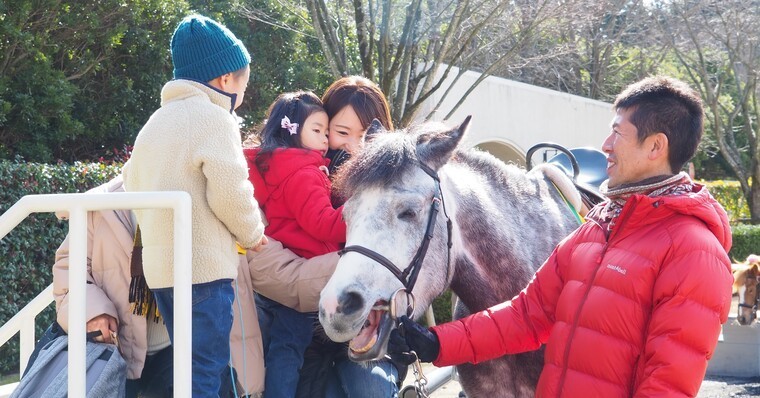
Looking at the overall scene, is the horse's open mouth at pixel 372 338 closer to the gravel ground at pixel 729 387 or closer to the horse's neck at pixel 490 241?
the horse's neck at pixel 490 241

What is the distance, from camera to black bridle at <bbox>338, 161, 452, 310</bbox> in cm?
267

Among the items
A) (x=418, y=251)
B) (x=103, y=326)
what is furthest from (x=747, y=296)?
(x=103, y=326)

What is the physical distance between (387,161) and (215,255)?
69 centimetres

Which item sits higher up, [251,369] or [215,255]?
[215,255]

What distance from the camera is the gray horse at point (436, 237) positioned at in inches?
104

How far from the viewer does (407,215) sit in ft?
9.25

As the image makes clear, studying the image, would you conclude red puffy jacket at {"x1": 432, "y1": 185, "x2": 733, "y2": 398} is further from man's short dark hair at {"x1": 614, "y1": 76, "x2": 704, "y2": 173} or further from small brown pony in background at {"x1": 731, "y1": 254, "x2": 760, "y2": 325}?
small brown pony in background at {"x1": 731, "y1": 254, "x2": 760, "y2": 325}

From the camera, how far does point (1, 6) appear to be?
30.9 ft

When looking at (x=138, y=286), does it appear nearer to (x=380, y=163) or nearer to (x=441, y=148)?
(x=380, y=163)

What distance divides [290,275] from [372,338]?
0.59 meters

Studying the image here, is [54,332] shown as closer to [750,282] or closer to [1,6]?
[1,6]

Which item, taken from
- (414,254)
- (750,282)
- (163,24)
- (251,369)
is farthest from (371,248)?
(163,24)

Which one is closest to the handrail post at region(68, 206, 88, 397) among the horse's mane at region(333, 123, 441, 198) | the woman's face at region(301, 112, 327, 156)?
the horse's mane at region(333, 123, 441, 198)

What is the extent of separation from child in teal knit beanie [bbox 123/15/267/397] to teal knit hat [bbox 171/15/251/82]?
12 centimetres
